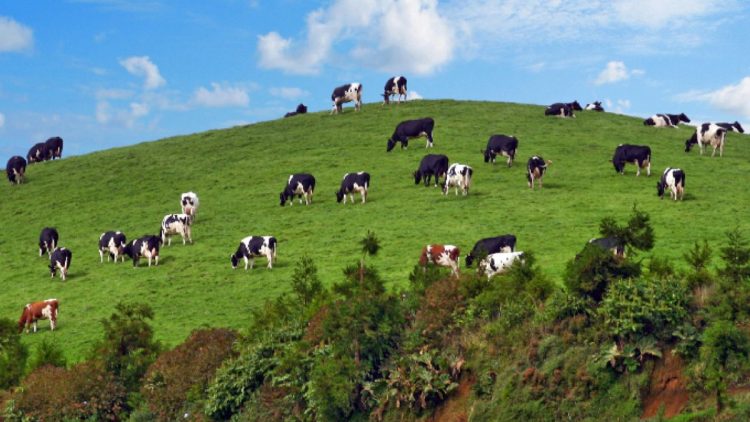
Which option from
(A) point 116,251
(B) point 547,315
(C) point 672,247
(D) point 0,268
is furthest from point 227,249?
(B) point 547,315

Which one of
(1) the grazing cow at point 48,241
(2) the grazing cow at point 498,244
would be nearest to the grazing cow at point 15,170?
(1) the grazing cow at point 48,241

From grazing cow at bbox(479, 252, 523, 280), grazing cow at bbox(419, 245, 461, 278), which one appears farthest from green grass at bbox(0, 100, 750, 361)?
grazing cow at bbox(479, 252, 523, 280)

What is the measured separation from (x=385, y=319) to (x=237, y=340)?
465 centimetres

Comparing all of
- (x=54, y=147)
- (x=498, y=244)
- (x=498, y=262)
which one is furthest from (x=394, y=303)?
(x=54, y=147)

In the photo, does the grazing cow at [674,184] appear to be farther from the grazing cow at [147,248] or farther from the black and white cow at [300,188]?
the grazing cow at [147,248]

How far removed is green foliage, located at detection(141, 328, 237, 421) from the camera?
2127 centimetres

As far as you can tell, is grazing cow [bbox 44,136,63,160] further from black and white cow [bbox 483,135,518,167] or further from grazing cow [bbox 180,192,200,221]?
black and white cow [bbox 483,135,518,167]

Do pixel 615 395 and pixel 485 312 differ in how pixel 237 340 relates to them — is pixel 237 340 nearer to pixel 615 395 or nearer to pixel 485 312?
pixel 485 312

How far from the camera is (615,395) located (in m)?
15.9

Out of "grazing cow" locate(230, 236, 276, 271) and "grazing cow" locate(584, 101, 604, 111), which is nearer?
"grazing cow" locate(230, 236, 276, 271)

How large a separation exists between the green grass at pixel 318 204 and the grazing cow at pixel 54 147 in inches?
202

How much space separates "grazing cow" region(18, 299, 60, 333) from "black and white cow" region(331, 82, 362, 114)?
4280cm

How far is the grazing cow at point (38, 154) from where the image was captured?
7169 centimetres

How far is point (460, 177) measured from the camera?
43500 millimetres
